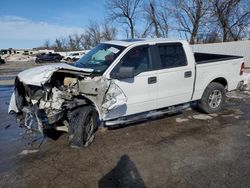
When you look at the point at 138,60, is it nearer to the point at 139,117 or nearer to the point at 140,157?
the point at 139,117

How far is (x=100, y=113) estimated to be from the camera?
496cm

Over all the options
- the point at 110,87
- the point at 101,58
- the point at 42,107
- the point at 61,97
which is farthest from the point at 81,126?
the point at 101,58

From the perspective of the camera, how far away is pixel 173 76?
5.74 m

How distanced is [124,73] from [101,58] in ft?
2.96

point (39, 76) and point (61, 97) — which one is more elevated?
point (39, 76)

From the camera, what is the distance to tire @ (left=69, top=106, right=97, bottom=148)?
15.4 ft

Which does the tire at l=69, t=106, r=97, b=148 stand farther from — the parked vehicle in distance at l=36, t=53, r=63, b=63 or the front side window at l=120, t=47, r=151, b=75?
the parked vehicle in distance at l=36, t=53, r=63, b=63

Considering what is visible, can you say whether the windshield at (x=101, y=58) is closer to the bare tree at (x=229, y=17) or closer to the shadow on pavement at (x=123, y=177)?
the shadow on pavement at (x=123, y=177)

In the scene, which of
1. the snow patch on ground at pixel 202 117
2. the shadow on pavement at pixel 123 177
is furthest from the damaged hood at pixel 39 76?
the snow patch on ground at pixel 202 117

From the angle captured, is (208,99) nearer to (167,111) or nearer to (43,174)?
(167,111)

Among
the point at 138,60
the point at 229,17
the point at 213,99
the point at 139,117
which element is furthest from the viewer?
the point at 229,17

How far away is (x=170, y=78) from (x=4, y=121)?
4.59m

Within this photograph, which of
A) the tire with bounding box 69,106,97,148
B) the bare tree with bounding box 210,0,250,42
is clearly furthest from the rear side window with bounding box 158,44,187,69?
the bare tree with bounding box 210,0,250,42

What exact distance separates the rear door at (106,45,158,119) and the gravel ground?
62cm
